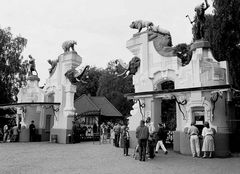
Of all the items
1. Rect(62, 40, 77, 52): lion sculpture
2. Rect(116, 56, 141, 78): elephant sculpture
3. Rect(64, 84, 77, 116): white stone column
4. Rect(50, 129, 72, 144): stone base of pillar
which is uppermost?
Rect(62, 40, 77, 52): lion sculpture

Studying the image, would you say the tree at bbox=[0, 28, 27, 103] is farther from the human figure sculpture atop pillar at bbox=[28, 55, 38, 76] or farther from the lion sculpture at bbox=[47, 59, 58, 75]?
the lion sculpture at bbox=[47, 59, 58, 75]

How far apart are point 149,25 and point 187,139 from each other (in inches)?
307

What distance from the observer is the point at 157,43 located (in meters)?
15.9

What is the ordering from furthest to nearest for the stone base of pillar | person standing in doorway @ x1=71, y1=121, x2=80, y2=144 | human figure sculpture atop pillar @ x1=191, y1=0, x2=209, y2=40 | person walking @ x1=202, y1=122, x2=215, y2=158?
person standing in doorway @ x1=71, y1=121, x2=80, y2=144 < the stone base of pillar < human figure sculpture atop pillar @ x1=191, y1=0, x2=209, y2=40 < person walking @ x1=202, y1=122, x2=215, y2=158

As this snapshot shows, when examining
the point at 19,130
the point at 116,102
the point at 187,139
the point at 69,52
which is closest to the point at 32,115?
the point at 19,130

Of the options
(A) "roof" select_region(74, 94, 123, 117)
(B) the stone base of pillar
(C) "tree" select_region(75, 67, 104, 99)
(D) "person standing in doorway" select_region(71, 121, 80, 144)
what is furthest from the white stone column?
(C) "tree" select_region(75, 67, 104, 99)

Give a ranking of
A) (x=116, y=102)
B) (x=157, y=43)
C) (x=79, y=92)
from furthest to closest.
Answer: (x=79, y=92), (x=116, y=102), (x=157, y=43)

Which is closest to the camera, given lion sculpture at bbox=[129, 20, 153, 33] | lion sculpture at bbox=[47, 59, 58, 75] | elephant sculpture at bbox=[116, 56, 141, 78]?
elephant sculpture at bbox=[116, 56, 141, 78]

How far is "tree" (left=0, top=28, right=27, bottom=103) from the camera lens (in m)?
28.2

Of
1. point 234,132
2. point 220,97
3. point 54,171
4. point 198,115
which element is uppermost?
point 220,97

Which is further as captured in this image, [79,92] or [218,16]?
[79,92]

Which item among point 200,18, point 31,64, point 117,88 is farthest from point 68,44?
point 117,88

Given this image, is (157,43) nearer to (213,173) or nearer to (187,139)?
(187,139)

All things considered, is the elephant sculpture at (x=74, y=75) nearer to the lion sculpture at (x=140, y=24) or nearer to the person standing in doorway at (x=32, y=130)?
the person standing in doorway at (x=32, y=130)
